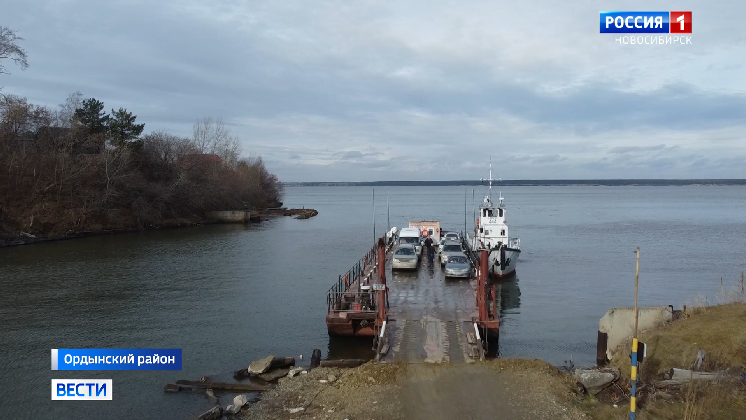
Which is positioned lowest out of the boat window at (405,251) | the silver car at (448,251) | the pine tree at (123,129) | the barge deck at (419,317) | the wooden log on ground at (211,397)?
the wooden log on ground at (211,397)

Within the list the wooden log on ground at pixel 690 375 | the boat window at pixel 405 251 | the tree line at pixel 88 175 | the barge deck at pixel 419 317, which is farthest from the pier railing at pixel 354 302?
the tree line at pixel 88 175

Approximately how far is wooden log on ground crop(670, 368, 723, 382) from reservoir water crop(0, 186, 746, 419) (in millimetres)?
6253

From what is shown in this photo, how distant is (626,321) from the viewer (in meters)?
18.2

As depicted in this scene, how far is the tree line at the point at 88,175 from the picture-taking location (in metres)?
60.4

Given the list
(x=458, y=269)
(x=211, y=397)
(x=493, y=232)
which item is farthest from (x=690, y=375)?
(x=493, y=232)

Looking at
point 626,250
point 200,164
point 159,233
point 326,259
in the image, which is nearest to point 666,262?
point 626,250

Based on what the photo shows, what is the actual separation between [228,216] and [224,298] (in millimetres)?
59905

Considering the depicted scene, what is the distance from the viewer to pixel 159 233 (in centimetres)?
6781

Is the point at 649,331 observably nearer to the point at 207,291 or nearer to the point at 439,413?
the point at 439,413

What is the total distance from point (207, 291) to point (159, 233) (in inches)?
1569

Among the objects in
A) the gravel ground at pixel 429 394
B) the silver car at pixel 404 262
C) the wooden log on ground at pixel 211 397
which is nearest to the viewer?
the gravel ground at pixel 429 394

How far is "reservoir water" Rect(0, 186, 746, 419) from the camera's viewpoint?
18.4 m
